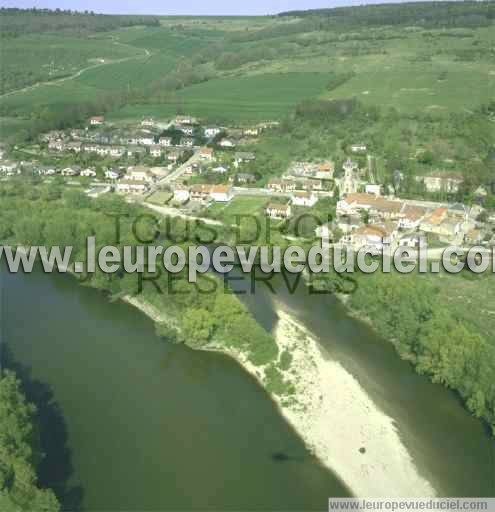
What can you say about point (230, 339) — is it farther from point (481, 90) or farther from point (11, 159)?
point (481, 90)

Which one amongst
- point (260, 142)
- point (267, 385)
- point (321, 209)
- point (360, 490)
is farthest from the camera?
point (260, 142)

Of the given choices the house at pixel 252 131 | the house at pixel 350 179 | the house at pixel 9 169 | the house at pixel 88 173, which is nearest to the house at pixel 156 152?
the house at pixel 88 173

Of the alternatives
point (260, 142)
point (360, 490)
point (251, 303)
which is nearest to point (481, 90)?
point (260, 142)

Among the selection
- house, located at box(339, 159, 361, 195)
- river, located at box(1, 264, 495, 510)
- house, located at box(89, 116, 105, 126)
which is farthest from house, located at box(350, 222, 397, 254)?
house, located at box(89, 116, 105, 126)

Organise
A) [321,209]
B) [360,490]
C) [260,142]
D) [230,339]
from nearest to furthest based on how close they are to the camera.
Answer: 1. [360,490]
2. [230,339]
3. [321,209]
4. [260,142]

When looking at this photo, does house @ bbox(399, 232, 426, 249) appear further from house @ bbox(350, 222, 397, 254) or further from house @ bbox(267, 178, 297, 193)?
house @ bbox(267, 178, 297, 193)

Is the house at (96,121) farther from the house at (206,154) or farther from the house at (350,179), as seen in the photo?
the house at (350,179)
